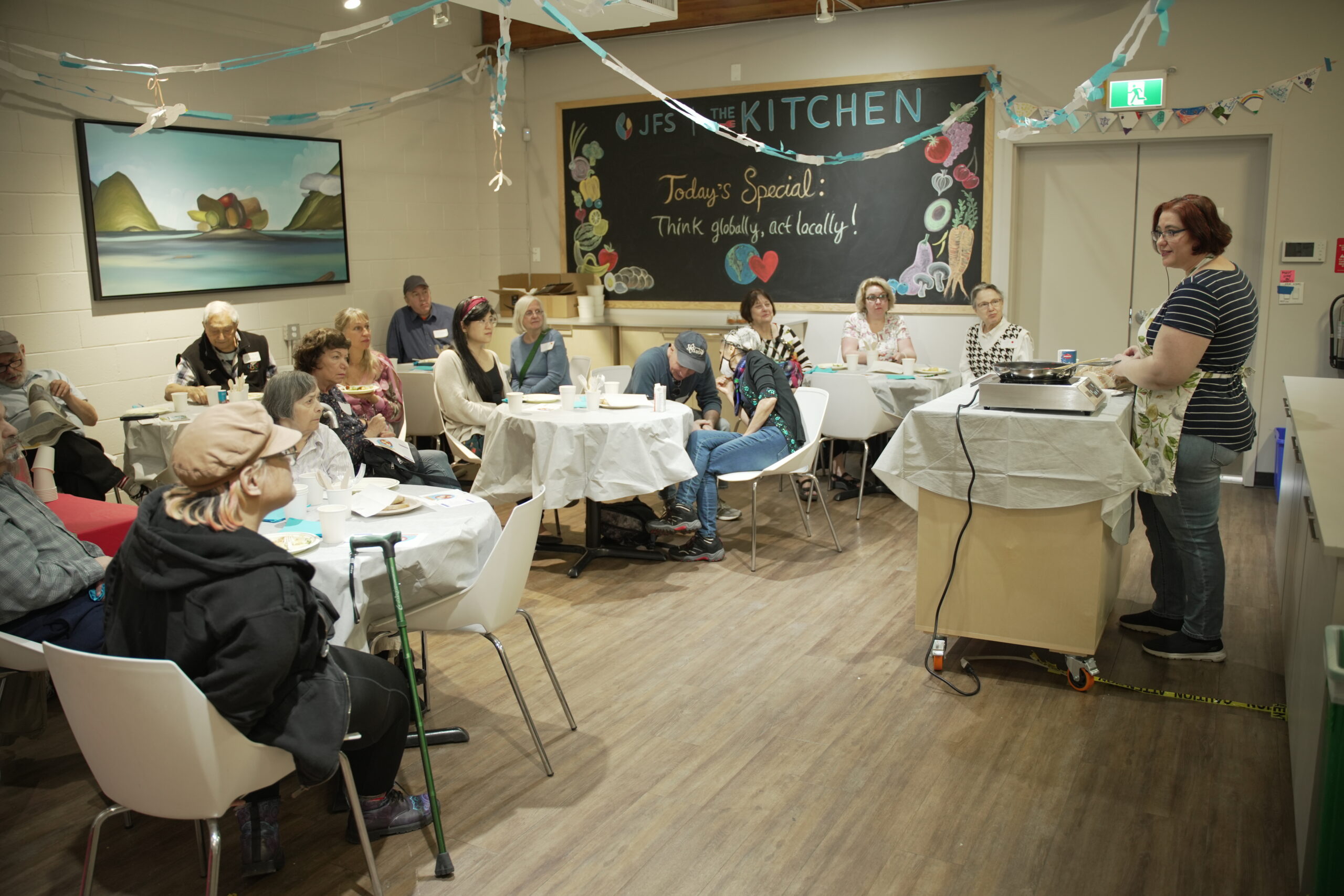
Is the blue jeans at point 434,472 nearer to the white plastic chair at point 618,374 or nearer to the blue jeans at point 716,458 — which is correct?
the blue jeans at point 716,458

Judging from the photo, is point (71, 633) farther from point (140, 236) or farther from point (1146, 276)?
point (1146, 276)

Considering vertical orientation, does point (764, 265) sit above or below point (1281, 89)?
below

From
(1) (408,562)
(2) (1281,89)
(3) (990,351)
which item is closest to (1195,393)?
(1) (408,562)

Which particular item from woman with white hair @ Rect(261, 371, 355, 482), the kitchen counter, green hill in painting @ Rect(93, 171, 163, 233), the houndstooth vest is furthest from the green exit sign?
green hill in painting @ Rect(93, 171, 163, 233)

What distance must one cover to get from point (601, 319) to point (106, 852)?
6257 mm

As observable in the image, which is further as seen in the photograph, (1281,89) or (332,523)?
(1281,89)

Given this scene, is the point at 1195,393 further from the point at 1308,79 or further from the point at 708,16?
the point at 708,16

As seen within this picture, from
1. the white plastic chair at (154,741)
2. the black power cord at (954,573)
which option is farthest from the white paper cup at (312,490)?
the black power cord at (954,573)

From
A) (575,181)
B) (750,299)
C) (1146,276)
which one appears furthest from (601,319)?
(1146,276)

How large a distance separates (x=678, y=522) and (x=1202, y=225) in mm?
2672

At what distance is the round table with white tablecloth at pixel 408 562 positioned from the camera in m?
2.73

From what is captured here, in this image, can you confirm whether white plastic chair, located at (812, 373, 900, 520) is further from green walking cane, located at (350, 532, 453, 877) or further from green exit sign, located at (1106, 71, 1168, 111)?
green walking cane, located at (350, 532, 453, 877)

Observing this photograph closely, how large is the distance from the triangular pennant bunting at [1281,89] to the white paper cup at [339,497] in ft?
19.1

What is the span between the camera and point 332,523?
2805mm
